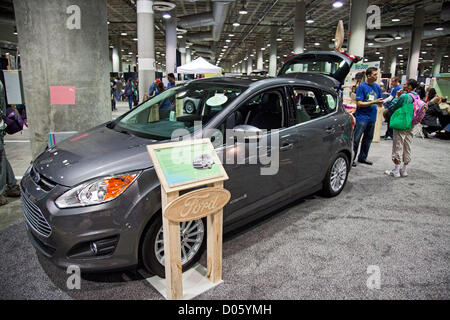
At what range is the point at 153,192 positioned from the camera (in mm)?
2109

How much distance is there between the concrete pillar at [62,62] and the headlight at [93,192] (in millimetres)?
2450

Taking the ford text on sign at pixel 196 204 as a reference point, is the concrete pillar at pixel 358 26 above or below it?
above

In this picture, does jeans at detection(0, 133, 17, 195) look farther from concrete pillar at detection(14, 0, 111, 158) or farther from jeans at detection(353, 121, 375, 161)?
jeans at detection(353, 121, 375, 161)

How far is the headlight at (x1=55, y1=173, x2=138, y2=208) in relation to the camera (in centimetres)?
201

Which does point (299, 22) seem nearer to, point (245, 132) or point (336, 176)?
point (336, 176)

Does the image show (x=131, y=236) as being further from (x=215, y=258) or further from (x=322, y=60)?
(x=322, y=60)

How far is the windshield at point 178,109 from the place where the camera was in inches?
107

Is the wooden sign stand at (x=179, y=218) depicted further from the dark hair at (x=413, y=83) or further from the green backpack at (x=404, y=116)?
the dark hair at (x=413, y=83)

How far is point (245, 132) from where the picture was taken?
2574 millimetres

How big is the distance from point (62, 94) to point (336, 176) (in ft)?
12.1

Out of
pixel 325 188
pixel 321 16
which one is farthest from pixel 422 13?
pixel 325 188

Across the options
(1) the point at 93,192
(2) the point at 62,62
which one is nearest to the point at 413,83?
(1) the point at 93,192

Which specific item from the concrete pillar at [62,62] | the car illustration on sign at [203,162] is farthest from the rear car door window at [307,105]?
the concrete pillar at [62,62]
